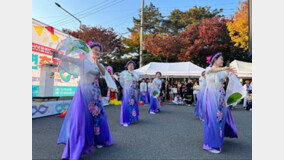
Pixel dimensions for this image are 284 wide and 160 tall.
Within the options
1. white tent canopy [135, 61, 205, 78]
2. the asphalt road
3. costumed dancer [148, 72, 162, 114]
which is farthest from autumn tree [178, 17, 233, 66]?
the asphalt road

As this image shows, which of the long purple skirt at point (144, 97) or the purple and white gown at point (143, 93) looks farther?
the long purple skirt at point (144, 97)

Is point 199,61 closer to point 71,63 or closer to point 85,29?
point 85,29

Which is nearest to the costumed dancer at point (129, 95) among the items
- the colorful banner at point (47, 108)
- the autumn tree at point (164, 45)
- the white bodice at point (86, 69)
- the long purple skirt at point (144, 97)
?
the white bodice at point (86, 69)

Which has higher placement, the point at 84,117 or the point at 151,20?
the point at 151,20

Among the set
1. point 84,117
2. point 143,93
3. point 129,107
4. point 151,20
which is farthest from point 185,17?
point 84,117

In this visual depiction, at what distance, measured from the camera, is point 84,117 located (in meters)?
2.37

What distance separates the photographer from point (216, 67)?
9.84 feet

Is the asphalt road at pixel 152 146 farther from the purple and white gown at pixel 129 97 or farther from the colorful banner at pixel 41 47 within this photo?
the colorful banner at pixel 41 47

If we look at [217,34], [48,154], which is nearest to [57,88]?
[48,154]

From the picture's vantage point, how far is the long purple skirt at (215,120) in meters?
2.74

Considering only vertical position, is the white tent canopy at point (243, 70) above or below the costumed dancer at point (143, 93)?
above

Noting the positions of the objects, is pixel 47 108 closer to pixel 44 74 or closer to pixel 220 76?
pixel 44 74

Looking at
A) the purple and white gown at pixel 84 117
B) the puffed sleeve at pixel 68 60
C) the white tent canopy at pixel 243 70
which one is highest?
the white tent canopy at pixel 243 70

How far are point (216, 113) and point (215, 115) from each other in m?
0.04
